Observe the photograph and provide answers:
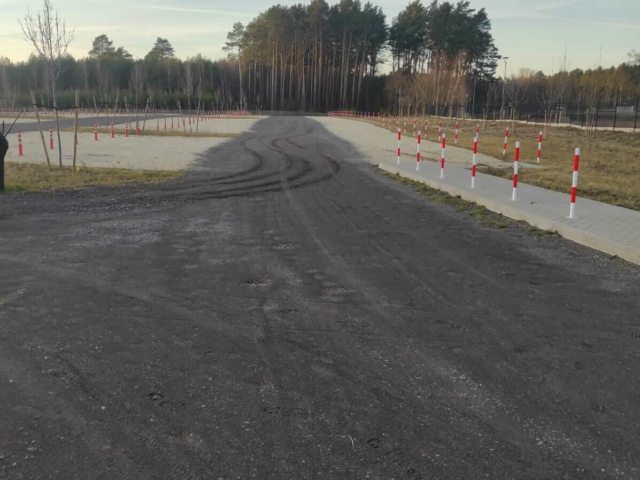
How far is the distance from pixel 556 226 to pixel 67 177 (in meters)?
12.0

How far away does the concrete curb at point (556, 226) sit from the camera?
7250mm

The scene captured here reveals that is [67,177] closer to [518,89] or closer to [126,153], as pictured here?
[126,153]

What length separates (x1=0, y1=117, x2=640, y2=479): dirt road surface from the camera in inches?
118

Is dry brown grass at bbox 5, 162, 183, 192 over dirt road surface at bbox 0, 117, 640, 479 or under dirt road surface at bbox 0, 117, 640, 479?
over

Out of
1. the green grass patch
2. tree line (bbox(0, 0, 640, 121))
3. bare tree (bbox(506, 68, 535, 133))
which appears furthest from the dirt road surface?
tree line (bbox(0, 0, 640, 121))

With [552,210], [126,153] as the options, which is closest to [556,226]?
[552,210]

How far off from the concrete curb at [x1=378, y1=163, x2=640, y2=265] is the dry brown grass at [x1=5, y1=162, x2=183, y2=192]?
7705 mm

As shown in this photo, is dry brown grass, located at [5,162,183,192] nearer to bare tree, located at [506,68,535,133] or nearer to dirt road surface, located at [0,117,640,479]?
dirt road surface, located at [0,117,640,479]

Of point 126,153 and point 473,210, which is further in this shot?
point 126,153

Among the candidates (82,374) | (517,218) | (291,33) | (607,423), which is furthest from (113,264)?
(291,33)

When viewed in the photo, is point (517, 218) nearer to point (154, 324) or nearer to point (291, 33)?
point (154, 324)

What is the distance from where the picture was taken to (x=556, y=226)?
8742 mm

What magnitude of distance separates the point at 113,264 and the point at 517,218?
22.1 feet

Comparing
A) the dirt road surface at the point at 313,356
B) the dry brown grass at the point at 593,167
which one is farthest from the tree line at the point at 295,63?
the dirt road surface at the point at 313,356
